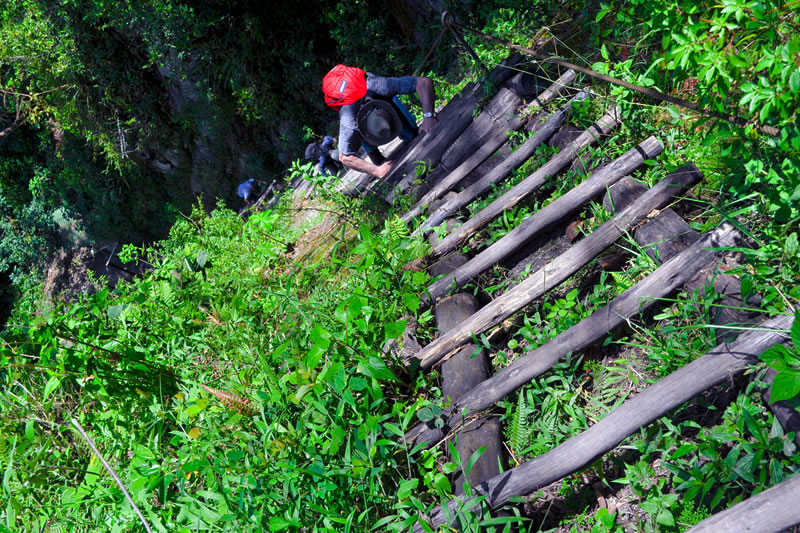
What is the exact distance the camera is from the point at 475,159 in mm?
3379

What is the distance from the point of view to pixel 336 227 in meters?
4.13

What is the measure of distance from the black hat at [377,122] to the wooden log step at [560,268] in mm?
2531

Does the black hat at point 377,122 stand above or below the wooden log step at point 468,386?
above

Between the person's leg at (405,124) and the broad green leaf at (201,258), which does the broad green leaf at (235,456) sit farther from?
the person's leg at (405,124)

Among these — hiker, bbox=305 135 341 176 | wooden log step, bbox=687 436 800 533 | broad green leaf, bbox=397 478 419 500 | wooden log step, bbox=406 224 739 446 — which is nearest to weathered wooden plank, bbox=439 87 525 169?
wooden log step, bbox=406 224 739 446

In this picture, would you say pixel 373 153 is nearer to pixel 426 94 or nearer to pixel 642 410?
pixel 426 94

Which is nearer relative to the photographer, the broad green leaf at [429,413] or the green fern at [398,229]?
the broad green leaf at [429,413]

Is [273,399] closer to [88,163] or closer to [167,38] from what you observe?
[167,38]

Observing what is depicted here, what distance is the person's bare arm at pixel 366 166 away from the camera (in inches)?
170

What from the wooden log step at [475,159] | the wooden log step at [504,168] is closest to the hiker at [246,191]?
the wooden log step at [475,159]

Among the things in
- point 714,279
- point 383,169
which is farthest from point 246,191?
point 714,279

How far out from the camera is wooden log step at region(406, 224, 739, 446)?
196cm

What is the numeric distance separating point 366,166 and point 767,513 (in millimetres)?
3677

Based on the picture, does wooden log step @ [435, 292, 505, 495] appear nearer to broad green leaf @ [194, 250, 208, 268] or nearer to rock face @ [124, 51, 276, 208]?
broad green leaf @ [194, 250, 208, 268]
